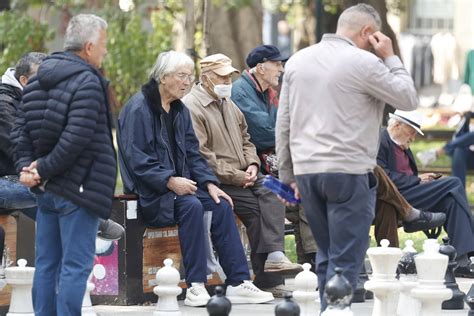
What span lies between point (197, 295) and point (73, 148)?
2.49m

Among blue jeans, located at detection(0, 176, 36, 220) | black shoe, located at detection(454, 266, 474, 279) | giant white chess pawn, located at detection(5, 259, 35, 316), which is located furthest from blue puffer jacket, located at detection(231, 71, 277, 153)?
giant white chess pawn, located at detection(5, 259, 35, 316)

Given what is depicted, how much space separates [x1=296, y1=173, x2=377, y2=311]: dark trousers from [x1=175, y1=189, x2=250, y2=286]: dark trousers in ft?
6.61

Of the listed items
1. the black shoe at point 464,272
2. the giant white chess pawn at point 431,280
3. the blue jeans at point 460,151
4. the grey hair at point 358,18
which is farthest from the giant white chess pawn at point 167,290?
the blue jeans at point 460,151

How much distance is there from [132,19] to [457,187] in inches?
340

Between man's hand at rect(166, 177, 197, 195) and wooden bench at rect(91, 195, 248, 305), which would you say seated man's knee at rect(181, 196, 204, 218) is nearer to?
man's hand at rect(166, 177, 197, 195)

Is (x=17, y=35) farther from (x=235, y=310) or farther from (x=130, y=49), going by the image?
(x=235, y=310)

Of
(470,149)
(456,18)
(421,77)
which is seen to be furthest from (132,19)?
(456,18)

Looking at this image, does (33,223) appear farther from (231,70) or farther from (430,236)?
(430,236)

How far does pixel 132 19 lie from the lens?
1933 cm

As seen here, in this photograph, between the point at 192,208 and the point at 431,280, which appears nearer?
the point at 431,280

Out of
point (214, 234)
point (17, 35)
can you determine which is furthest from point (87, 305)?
point (17, 35)

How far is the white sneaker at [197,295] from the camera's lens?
9797 mm

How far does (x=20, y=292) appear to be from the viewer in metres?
8.70

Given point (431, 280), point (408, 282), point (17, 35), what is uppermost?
point (17, 35)
